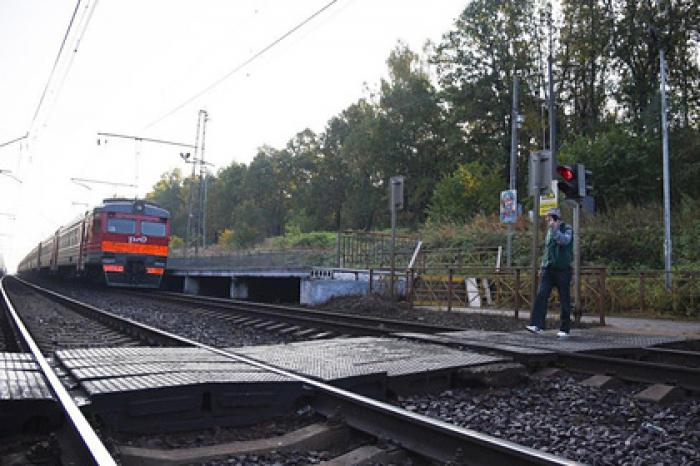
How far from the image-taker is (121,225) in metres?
22.0

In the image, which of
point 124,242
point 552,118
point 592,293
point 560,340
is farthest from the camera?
point 124,242

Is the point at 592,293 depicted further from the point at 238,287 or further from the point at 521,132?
the point at 521,132

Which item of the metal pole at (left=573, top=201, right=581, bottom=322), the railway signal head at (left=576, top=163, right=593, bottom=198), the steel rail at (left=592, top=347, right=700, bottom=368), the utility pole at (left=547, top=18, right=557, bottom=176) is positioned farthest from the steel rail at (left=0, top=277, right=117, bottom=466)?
the utility pole at (left=547, top=18, right=557, bottom=176)

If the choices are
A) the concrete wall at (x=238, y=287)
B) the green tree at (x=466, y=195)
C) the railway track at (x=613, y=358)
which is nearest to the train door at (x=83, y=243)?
the concrete wall at (x=238, y=287)

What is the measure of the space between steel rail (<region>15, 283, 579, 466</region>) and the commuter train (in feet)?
62.5

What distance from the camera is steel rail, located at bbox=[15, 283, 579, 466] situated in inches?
119

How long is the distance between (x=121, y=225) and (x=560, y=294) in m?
17.8

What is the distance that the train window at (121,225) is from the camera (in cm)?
2172

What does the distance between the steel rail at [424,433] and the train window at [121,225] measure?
1912 cm

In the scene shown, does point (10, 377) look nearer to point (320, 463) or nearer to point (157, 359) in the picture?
point (157, 359)

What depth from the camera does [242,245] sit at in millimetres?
60094

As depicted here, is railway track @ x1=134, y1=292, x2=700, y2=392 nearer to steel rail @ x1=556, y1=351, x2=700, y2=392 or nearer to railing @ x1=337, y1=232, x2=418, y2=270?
steel rail @ x1=556, y1=351, x2=700, y2=392

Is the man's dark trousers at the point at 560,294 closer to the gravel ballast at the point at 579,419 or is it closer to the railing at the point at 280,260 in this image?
the gravel ballast at the point at 579,419

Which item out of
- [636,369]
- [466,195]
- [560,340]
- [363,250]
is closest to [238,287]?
[363,250]
